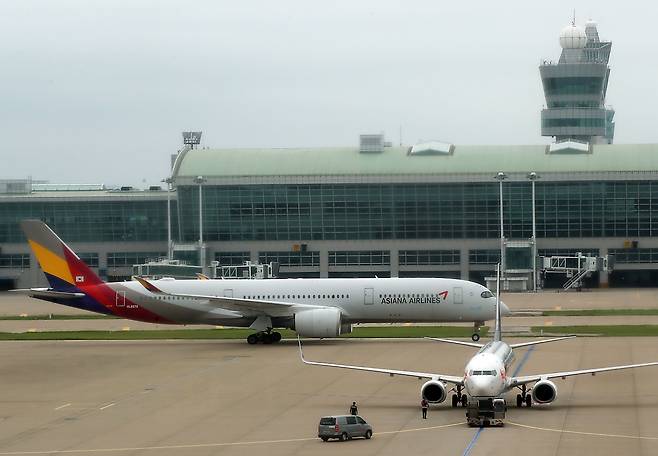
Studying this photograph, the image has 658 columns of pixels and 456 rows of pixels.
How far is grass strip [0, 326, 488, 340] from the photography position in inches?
3028

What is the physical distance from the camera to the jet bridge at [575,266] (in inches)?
5551

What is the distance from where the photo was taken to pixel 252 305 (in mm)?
70625

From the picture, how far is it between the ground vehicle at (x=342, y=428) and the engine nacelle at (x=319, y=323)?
3043cm

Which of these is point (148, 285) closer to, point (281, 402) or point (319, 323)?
point (319, 323)

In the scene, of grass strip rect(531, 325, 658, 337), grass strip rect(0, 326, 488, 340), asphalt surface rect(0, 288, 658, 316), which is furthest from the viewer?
asphalt surface rect(0, 288, 658, 316)

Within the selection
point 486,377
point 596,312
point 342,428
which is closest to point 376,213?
point 596,312

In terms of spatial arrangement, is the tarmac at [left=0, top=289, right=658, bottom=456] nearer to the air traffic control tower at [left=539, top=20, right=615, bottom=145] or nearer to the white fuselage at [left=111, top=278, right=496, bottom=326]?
the white fuselage at [left=111, top=278, right=496, bottom=326]

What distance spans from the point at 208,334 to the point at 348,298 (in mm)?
13205

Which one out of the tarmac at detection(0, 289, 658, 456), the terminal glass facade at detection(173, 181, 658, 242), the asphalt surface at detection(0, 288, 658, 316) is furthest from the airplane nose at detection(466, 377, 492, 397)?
Answer: the terminal glass facade at detection(173, 181, 658, 242)

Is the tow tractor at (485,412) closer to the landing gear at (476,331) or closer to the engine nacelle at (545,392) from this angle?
the engine nacelle at (545,392)

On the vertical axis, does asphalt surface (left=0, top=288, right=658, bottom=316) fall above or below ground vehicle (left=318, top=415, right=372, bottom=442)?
below

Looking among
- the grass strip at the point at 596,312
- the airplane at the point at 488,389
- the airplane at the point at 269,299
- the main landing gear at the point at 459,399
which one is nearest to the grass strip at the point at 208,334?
the airplane at the point at 269,299

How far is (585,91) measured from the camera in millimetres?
193125

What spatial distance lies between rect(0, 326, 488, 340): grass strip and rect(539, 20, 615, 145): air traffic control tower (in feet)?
381
